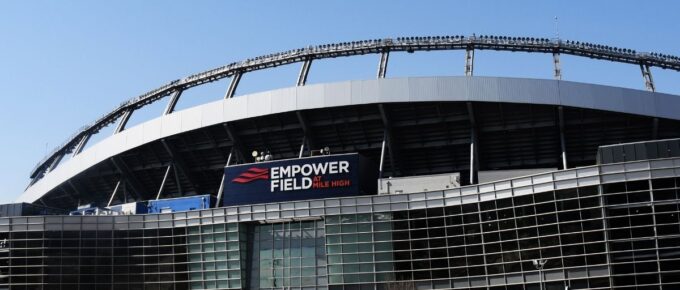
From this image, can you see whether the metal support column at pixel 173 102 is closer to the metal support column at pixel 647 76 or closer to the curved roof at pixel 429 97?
the curved roof at pixel 429 97

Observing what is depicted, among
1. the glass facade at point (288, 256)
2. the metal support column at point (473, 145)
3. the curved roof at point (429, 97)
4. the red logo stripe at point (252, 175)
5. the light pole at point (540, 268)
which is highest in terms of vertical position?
the curved roof at point (429, 97)

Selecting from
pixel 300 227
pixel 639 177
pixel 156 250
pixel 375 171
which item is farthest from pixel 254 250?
pixel 639 177

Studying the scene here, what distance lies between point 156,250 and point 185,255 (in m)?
3.02

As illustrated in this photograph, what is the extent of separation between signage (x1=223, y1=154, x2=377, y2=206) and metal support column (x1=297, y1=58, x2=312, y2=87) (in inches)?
547

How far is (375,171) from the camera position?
79.9 meters

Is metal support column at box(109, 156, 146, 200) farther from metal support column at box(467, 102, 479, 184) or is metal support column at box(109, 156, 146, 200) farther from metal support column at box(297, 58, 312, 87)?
metal support column at box(467, 102, 479, 184)

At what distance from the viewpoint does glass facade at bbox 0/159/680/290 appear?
58156 millimetres

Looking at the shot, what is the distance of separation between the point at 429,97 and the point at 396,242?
17.3 meters

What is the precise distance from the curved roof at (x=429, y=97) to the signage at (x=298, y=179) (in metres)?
8.33

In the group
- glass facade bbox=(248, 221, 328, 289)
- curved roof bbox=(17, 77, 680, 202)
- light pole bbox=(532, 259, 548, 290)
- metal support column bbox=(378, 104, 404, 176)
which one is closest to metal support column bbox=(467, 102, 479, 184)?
curved roof bbox=(17, 77, 680, 202)

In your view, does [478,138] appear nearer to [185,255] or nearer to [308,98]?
[308,98]

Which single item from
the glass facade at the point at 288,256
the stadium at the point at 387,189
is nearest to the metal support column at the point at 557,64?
the stadium at the point at 387,189

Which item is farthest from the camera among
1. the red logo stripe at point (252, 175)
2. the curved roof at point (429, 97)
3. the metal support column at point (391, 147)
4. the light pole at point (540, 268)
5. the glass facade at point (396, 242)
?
the metal support column at point (391, 147)

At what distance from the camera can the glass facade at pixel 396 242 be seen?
58.2m
